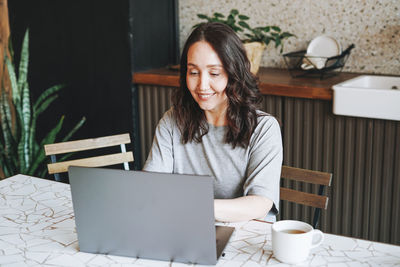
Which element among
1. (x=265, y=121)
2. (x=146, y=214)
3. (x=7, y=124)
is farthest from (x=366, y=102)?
(x=7, y=124)

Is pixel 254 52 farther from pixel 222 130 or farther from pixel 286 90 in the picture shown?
pixel 222 130

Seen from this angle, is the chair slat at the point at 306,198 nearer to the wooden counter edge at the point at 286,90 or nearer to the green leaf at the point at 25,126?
the wooden counter edge at the point at 286,90

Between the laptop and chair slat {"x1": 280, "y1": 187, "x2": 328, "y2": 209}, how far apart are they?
0.58 metres

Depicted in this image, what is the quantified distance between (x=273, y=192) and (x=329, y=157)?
3.56ft

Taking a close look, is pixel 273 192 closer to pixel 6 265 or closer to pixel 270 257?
pixel 270 257

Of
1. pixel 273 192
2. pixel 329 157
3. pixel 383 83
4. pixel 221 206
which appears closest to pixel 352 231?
pixel 329 157

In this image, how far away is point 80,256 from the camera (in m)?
1.29

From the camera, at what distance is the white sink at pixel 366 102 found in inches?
89.0

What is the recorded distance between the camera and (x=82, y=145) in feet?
7.16

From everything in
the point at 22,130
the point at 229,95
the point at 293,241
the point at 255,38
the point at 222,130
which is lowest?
the point at 22,130

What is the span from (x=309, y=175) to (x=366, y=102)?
734 millimetres

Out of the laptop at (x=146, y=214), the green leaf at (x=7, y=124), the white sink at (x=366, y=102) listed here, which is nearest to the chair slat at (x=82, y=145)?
the laptop at (x=146, y=214)

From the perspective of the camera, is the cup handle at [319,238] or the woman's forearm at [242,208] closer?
the cup handle at [319,238]

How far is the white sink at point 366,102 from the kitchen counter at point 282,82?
0.20 feet
